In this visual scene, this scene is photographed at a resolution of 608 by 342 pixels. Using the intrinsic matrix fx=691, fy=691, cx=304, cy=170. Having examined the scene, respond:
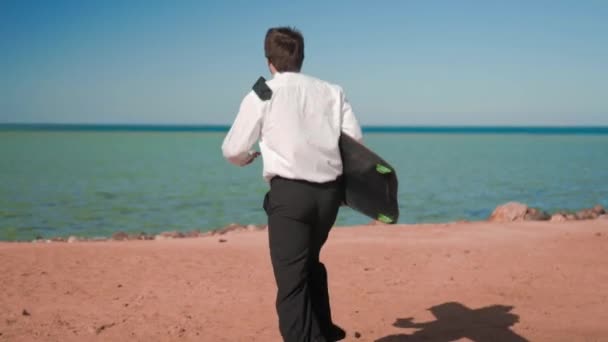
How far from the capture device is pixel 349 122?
4156 millimetres

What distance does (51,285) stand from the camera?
7445 mm

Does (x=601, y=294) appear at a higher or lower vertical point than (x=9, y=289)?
higher

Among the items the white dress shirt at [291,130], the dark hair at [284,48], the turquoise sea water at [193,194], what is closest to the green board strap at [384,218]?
the white dress shirt at [291,130]

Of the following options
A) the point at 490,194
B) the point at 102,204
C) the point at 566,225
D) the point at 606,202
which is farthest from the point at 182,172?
the point at 566,225

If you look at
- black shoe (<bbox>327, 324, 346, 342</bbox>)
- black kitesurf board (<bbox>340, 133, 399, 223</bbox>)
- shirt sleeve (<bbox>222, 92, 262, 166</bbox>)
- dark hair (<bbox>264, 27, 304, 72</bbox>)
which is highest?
dark hair (<bbox>264, 27, 304, 72</bbox>)

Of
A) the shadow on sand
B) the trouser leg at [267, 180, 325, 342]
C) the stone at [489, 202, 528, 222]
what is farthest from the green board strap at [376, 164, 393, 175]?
the stone at [489, 202, 528, 222]

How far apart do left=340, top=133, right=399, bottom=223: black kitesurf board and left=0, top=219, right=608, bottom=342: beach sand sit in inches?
73.3

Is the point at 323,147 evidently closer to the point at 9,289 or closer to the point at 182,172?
the point at 9,289

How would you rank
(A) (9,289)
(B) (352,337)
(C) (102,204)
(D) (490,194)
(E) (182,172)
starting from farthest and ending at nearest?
(E) (182,172) < (D) (490,194) < (C) (102,204) < (A) (9,289) < (B) (352,337)

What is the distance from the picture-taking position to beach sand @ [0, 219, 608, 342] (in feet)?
19.7

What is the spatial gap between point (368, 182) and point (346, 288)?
137 inches

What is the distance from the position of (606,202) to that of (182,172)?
19879 mm

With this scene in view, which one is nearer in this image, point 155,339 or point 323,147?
point 323,147

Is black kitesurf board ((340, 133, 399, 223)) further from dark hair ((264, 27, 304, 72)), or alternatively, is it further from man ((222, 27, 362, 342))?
dark hair ((264, 27, 304, 72))
